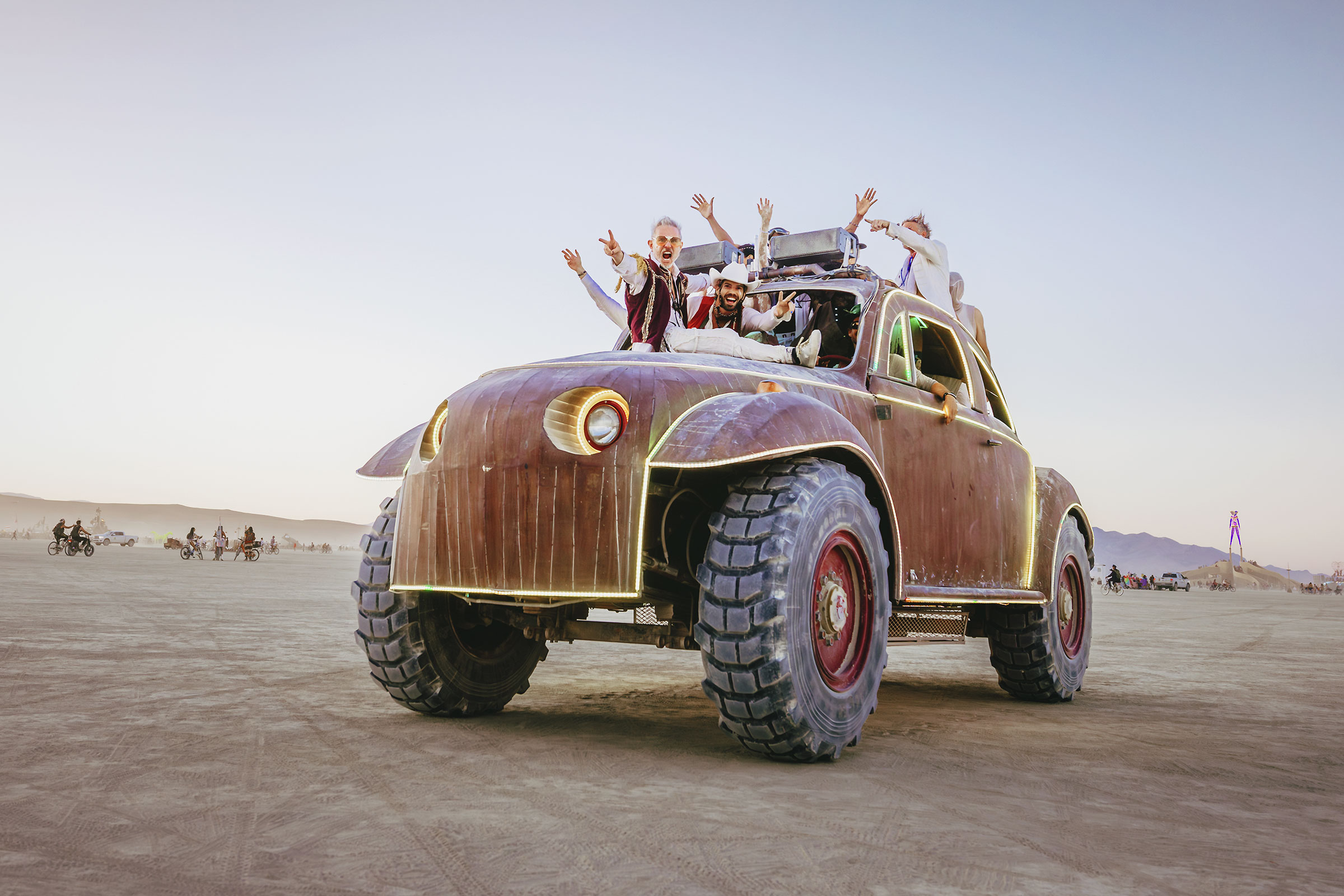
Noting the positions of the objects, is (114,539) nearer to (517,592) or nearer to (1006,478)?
(1006,478)

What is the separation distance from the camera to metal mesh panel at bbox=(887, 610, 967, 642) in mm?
5953

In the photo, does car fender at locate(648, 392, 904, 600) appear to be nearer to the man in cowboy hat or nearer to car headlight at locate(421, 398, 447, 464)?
the man in cowboy hat

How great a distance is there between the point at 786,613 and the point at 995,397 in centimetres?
425

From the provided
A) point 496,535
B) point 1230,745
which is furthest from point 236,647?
point 1230,745

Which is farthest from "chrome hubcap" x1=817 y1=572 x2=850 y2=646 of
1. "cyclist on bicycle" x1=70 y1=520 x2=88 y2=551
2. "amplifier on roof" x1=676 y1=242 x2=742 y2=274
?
"cyclist on bicycle" x1=70 y1=520 x2=88 y2=551

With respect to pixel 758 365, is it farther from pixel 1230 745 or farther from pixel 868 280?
pixel 1230 745

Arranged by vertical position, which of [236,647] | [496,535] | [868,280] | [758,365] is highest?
[868,280]

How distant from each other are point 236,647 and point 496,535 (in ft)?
17.8

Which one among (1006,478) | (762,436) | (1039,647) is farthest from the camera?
(1039,647)

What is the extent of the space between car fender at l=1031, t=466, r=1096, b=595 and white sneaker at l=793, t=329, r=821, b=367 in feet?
9.12

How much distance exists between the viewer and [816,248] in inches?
277

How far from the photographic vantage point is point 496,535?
4461 mm

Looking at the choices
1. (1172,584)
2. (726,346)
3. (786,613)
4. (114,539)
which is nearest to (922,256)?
(726,346)

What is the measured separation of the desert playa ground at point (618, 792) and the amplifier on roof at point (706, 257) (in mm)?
2981
